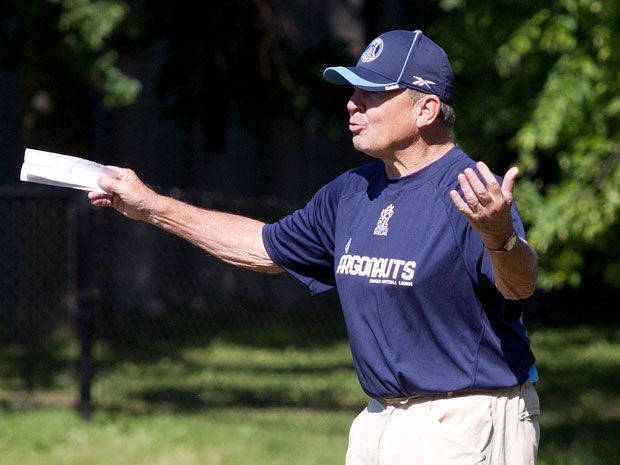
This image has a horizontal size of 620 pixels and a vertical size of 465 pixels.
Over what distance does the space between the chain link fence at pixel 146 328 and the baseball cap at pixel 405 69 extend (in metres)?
5.32

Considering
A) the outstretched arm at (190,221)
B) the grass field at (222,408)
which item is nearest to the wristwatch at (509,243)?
the outstretched arm at (190,221)

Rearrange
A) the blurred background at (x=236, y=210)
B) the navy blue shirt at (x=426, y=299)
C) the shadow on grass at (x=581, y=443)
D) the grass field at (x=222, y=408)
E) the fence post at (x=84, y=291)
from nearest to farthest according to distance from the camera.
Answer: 1. the navy blue shirt at (x=426, y=299)
2. the blurred background at (x=236, y=210)
3. the grass field at (x=222, y=408)
4. the shadow on grass at (x=581, y=443)
5. the fence post at (x=84, y=291)

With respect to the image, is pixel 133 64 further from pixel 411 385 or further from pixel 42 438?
pixel 411 385

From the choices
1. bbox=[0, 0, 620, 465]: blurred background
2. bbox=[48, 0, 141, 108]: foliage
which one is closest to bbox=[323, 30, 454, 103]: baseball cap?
bbox=[0, 0, 620, 465]: blurred background

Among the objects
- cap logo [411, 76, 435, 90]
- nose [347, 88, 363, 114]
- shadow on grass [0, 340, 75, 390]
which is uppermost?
cap logo [411, 76, 435, 90]

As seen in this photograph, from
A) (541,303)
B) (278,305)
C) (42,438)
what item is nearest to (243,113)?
(278,305)

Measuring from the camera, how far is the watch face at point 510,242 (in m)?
3.19

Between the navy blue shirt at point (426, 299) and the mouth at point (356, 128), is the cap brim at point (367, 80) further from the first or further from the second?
the navy blue shirt at point (426, 299)

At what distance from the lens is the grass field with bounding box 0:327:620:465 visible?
26.4ft

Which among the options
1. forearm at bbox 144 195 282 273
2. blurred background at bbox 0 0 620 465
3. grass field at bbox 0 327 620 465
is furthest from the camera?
grass field at bbox 0 327 620 465

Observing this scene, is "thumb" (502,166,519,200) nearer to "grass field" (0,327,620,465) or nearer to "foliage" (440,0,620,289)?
"foliage" (440,0,620,289)

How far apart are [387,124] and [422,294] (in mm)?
586

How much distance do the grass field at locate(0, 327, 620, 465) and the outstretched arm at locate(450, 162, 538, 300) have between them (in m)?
4.75

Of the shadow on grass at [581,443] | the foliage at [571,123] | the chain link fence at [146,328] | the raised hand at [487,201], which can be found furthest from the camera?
the chain link fence at [146,328]
